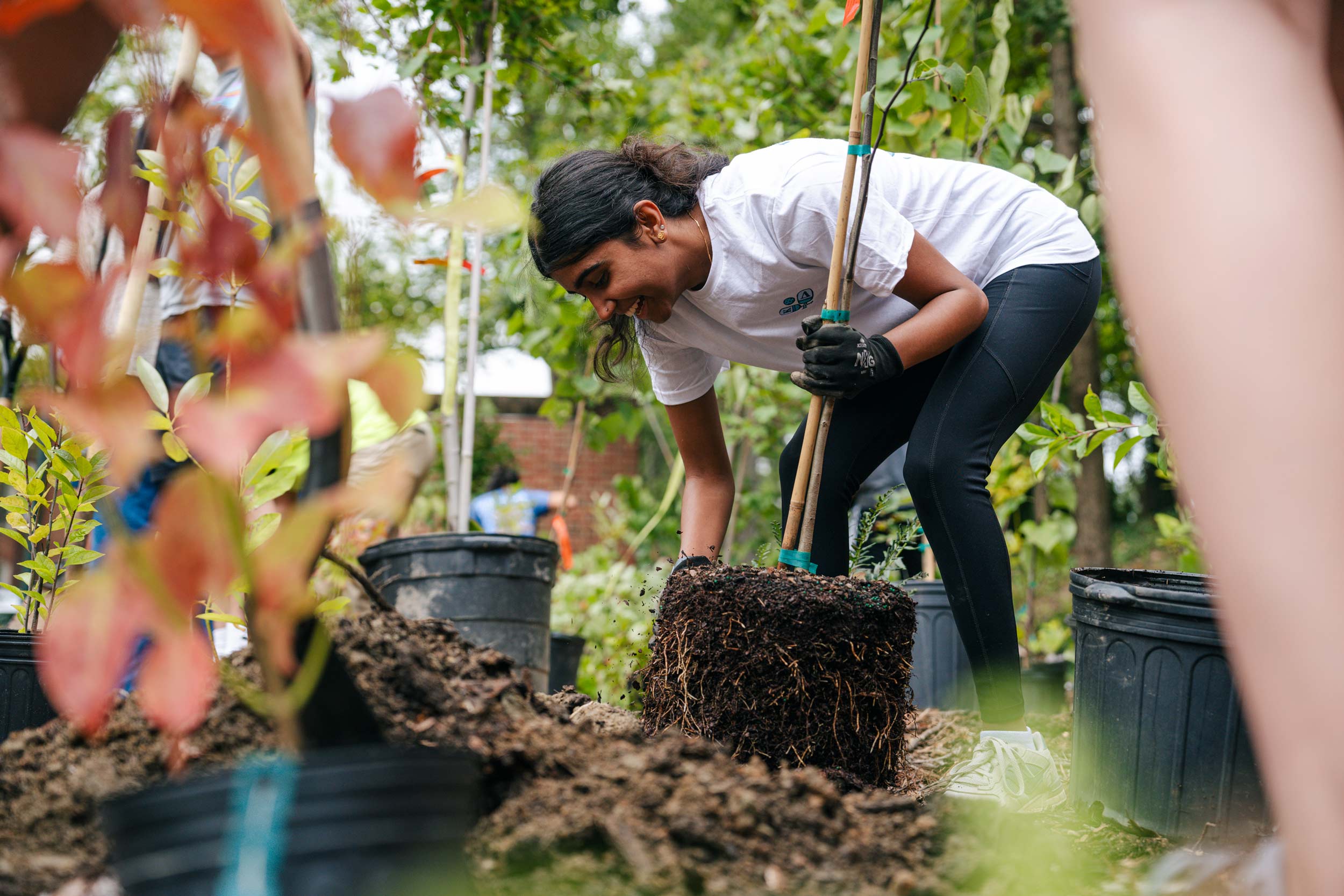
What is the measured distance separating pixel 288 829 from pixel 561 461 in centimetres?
1187

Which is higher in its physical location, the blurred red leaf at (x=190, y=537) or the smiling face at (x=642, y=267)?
the smiling face at (x=642, y=267)

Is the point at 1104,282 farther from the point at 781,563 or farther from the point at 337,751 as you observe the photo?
the point at 337,751

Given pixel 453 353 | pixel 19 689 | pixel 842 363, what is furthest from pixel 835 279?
pixel 453 353

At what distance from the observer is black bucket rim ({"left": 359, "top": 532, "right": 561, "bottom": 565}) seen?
2658 millimetres

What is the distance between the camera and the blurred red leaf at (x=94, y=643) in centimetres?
44

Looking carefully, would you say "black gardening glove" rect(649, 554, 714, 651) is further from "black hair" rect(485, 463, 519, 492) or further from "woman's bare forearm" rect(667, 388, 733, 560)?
"black hair" rect(485, 463, 519, 492)

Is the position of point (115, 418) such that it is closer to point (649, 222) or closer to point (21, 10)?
point (21, 10)

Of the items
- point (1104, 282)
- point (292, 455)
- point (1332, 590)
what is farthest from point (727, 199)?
point (1104, 282)

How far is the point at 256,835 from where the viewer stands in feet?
1.56

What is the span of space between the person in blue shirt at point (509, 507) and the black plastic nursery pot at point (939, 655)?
84.2 inches

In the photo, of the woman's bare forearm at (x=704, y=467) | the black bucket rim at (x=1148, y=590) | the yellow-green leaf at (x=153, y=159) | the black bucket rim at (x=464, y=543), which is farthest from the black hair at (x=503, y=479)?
the yellow-green leaf at (x=153, y=159)

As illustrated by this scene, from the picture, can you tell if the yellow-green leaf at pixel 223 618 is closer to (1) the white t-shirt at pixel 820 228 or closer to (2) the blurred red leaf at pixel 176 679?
(2) the blurred red leaf at pixel 176 679

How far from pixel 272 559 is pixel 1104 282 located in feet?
22.1

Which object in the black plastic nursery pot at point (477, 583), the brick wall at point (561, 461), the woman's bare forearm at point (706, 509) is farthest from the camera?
the brick wall at point (561, 461)
